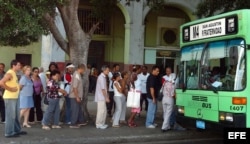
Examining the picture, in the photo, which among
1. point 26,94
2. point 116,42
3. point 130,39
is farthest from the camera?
point 116,42

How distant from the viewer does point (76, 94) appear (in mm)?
10906

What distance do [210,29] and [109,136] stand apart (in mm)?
3557

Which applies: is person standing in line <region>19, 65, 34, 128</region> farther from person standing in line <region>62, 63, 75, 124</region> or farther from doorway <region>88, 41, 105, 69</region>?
doorway <region>88, 41, 105, 69</region>

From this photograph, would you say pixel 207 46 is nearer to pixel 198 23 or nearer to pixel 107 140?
pixel 198 23

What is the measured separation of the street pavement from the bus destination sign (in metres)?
2.27

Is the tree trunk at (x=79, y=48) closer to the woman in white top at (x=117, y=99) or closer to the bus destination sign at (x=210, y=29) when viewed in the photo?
the woman in white top at (x=117, y=99)

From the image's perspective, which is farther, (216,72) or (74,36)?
(74,36)

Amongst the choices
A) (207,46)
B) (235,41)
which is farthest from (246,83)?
(207,46)

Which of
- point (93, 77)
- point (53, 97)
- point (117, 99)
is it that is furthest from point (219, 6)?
point (53, 97)

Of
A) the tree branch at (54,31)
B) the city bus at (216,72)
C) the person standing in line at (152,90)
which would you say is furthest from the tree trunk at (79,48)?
the city bus at (216,72)

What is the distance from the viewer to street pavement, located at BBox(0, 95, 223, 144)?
9.53 m

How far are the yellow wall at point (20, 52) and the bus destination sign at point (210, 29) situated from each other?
44.1 ft

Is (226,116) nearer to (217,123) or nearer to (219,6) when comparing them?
(217,123)

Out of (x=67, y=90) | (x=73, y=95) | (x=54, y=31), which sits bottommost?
(x=73, y=95)
